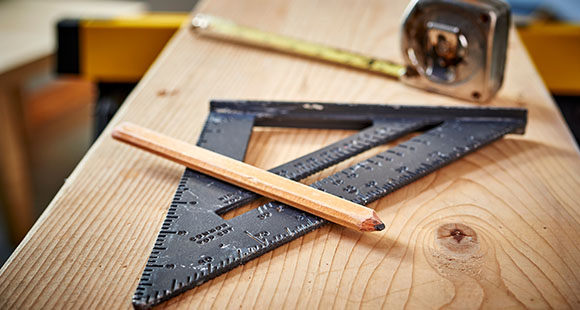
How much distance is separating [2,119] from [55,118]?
1.11m

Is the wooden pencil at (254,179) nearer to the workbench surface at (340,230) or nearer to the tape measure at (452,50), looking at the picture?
the workbench surface at (340,230)

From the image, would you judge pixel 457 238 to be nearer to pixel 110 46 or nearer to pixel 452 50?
pixel 452 50

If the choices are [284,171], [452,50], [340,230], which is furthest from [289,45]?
[340,230]

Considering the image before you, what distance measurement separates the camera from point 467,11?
30.6 inches

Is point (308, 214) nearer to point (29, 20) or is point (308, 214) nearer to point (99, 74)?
point (99, 74)

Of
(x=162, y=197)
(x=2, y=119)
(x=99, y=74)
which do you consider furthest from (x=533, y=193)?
(x=2, y=119)

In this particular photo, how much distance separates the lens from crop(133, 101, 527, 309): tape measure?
0.51 meters

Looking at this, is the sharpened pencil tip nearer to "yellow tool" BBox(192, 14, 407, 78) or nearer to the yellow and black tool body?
"yellow tool" BBox(192, 14, 407, 78)

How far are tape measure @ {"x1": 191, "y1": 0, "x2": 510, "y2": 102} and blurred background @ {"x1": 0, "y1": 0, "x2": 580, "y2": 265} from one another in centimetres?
35

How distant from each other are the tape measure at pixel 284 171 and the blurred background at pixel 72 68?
1.48 ft

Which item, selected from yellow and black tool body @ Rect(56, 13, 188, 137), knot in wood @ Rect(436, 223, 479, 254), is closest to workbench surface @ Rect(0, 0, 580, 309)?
knot in wood @ Rect(436, 223, 479, 254)

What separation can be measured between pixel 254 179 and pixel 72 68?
2.28ft

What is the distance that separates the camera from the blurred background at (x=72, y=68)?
1.11 m

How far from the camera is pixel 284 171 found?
25.7 inches
